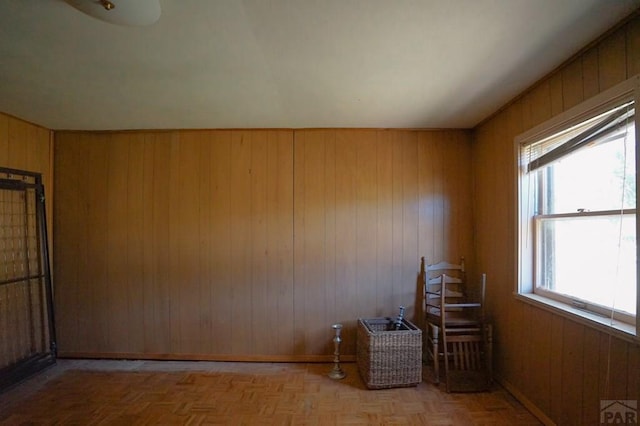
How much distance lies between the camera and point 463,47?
1.66 metres

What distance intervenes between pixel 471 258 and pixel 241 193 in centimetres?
231

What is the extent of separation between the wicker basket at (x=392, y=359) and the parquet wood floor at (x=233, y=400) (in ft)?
0.24

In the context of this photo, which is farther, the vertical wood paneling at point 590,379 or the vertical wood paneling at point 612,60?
the vertical wood paneling at point 590,379

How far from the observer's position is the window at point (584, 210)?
1.52 metres

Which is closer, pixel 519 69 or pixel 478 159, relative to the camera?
pixel 519 69

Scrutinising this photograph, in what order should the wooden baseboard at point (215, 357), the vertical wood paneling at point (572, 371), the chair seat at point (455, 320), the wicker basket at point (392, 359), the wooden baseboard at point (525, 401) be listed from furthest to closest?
the wooden baseboard at point (215, 357) → the chair seat at point (455, 320) → the wicker basket at point (392, 359) → the wooden baseboard at point (525, 401) → the vertical wood paneling at point (572, 371)

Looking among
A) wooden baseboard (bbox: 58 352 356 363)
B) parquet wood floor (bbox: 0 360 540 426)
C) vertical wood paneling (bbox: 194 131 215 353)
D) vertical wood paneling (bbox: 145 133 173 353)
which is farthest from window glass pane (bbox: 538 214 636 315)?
vertical wood paneling (bbox: 145 133 173 353)

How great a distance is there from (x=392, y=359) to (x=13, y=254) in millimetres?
3337

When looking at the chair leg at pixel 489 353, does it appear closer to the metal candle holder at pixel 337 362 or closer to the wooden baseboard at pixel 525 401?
the wooden baseboard at pixel 525 401

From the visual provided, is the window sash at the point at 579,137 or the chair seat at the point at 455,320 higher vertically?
the window sash at the point at 579,137

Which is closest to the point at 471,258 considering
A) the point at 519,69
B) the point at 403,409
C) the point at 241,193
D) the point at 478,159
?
the point at 478,159

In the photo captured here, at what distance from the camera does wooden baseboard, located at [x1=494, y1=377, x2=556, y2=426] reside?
198 centimetres

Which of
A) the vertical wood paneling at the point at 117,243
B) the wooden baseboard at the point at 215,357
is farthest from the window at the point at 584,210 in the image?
the vertical wood paneling at the point at 117,243

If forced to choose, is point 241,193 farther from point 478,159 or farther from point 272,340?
point 478,159
